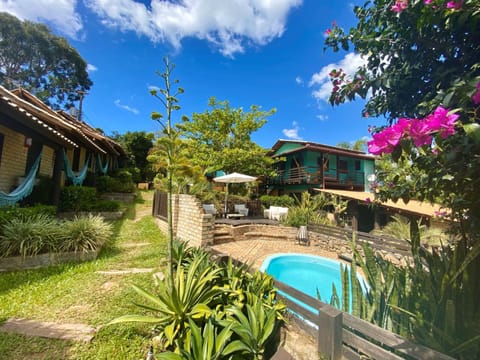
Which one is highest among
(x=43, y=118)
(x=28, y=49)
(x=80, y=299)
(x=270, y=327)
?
(x=28, y=49)

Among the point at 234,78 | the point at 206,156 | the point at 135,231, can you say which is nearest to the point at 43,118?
the point at 135,231

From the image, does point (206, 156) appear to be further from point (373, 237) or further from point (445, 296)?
point (445, 296)

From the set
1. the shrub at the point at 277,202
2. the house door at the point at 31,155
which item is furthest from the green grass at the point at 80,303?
the shrub at the point at 277,202

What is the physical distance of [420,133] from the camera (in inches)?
42.9

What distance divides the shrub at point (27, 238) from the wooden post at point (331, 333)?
6519 mm

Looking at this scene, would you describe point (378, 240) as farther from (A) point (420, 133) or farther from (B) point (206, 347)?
(A) point (420, 133)

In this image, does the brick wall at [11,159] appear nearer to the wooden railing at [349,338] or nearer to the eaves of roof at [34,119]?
the eaves of roof at [34,119]

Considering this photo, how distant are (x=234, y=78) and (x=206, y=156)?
A: 23.4 feet

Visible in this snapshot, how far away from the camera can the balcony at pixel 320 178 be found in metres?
18.7

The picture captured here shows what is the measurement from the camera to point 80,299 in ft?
12.5

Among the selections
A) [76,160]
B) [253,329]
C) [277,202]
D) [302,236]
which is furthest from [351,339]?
[76,160]

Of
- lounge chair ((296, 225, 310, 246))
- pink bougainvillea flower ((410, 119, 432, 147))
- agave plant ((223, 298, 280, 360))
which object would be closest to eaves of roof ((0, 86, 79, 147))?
agave plant ((223, 298, 280, 360))

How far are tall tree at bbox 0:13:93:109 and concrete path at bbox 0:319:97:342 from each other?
29110 mm

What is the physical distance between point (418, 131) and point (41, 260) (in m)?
7.47
